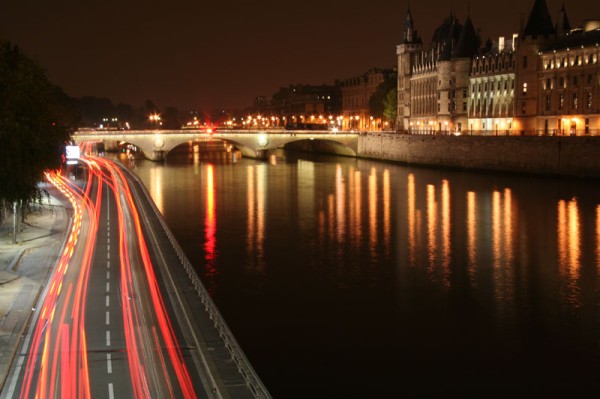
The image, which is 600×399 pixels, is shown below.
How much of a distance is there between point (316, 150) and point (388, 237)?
6639 cm

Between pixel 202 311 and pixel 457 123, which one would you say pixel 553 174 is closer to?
pixel 457 123

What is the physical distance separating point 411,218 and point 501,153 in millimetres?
23455

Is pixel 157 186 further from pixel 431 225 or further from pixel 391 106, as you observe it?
pixel 391 106

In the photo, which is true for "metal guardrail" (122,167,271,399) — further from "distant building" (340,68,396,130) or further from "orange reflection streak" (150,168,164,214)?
"distant building" (340,68,396,130)

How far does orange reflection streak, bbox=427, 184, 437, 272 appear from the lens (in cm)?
2753

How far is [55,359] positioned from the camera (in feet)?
46.5

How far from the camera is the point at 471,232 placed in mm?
32250

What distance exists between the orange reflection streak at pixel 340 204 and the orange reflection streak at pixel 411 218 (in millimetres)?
2713

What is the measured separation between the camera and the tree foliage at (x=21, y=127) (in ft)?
73.8

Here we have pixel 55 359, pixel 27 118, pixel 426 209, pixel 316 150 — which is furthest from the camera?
pixel 316 150

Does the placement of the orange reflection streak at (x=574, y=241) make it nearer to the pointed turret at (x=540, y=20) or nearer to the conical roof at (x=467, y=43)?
the pointed turret at (x=540, y=20)

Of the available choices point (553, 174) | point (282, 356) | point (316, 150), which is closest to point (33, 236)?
point (282, 356)

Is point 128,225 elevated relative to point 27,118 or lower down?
lower down

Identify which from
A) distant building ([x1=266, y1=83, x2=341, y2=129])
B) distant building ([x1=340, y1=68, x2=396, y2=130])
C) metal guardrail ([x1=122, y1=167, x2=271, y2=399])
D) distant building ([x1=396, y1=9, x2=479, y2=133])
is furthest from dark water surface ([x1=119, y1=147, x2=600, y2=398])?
distant building ([x1=266, y1=83, x2=341, y2=129])
